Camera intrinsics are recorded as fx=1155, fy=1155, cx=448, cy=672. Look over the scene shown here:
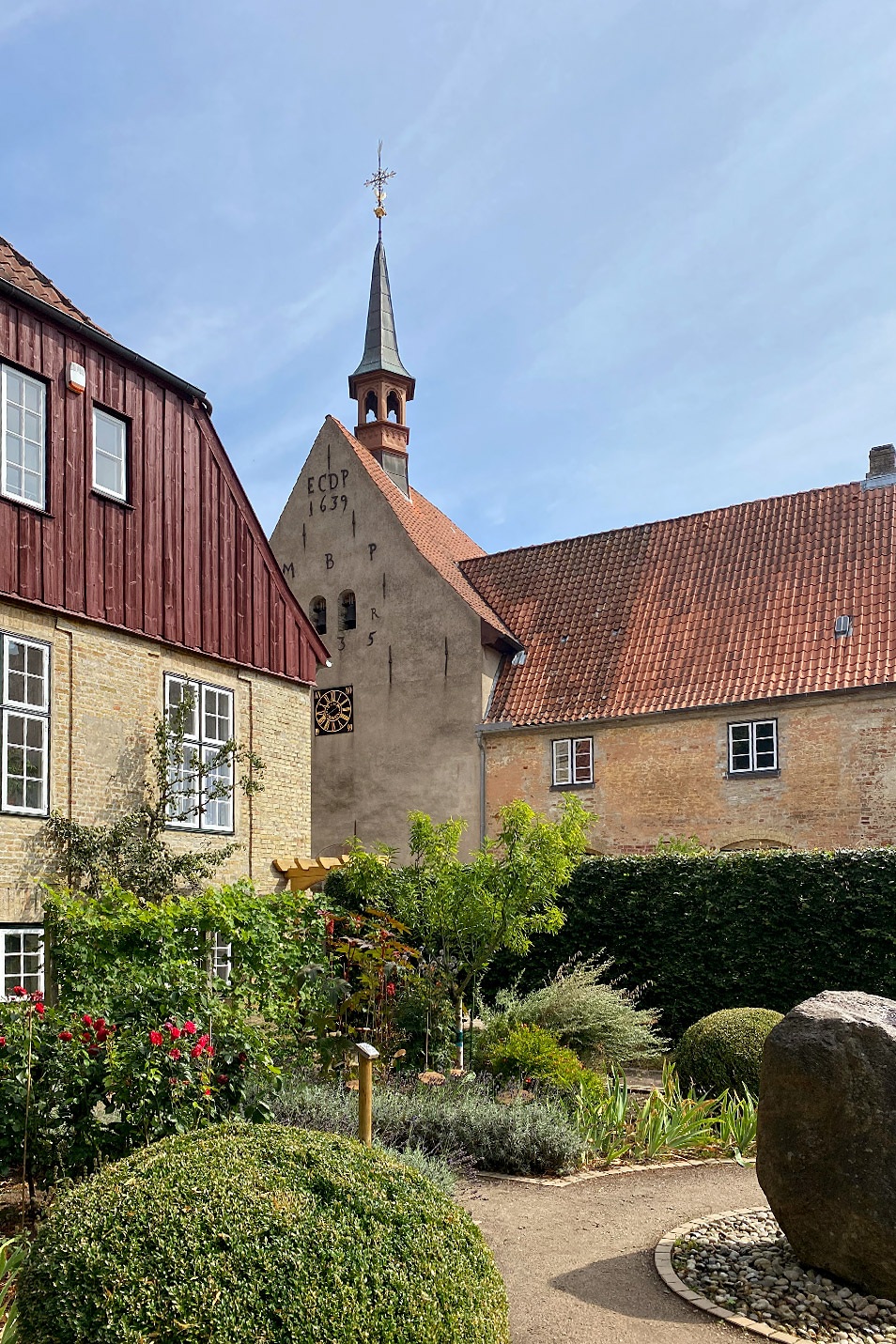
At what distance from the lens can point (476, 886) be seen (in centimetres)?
1193

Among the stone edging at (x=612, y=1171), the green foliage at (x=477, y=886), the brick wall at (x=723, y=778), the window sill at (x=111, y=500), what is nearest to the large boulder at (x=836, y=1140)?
the stone edging at (x=612, y=1171)

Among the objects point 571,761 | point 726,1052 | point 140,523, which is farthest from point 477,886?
point 571,761

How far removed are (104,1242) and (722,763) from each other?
62.5 feet

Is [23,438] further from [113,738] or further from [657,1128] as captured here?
[657,1128]

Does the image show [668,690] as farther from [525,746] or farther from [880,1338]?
[880,1338]

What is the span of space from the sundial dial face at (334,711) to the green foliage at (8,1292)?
2021 cm

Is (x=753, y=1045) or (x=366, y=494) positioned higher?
(x=366, y=494)

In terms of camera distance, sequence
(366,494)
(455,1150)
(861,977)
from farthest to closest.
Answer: (366,494), (861,977), (455,1150)

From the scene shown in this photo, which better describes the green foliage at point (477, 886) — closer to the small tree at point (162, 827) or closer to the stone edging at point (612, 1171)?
the small tree at point (162, 827)

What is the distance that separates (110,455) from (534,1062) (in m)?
8.29

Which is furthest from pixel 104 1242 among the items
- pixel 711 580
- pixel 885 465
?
pixel 885 465

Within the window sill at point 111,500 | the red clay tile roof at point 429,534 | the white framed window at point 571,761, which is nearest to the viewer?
the window sill at point 111,500

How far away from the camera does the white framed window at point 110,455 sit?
1327 centimetres

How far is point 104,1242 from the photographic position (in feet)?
13.1
